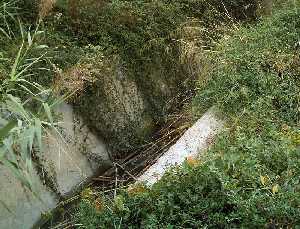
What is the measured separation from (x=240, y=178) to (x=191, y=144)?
1.04 meters

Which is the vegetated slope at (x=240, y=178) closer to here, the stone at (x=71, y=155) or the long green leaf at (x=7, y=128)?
the stone at (x=71, y=155)

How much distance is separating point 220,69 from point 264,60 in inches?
15.1

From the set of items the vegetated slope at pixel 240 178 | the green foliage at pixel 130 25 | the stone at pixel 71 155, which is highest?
the green foliage at pixel 130 25

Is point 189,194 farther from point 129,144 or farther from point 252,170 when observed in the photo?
point 129,144

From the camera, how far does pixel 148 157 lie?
509cm

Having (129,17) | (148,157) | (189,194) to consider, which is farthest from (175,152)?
(129,17)

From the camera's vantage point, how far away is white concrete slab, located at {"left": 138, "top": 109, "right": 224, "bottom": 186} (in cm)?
427

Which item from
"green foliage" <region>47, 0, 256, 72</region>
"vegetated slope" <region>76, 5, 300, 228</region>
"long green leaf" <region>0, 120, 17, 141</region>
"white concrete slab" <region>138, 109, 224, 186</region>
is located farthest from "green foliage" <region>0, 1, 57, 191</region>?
"white concrete slab" <region>138, 109, 224, 186</region>

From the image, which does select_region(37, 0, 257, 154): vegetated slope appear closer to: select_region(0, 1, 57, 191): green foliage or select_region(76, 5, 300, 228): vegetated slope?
select_region(0, 1, 57, 191): green foliage

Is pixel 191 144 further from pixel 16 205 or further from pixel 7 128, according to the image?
pixel 7 128

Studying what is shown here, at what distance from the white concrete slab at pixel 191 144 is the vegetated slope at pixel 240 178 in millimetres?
142

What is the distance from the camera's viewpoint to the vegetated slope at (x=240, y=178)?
3.33m

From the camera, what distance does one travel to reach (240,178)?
138 inches

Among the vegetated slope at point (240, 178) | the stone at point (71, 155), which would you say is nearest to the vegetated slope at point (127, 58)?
the stone at point (71, 155)
